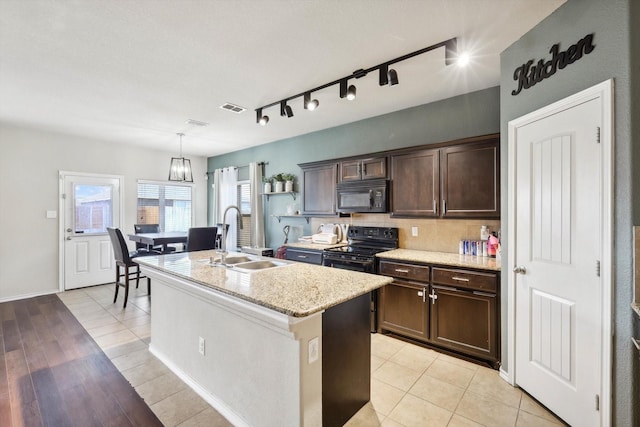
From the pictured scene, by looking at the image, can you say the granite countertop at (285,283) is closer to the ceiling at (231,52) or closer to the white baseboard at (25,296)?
the ceiling at (231,52)

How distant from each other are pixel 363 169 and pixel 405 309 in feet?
5.65

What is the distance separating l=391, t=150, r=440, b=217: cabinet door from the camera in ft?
10.3

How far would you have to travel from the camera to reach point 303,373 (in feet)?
4.91

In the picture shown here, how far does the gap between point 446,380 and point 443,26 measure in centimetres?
271

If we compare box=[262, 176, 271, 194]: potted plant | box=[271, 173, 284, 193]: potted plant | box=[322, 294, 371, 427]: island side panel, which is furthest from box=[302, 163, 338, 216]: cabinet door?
box=[322, 294, 371, 427]: island side panel

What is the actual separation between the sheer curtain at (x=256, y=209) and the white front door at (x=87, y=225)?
254cm

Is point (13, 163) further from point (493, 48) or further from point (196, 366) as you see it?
point (493, 48)

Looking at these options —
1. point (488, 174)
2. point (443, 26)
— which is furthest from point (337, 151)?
point (443, 26)

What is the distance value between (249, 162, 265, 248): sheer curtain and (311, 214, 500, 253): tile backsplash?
2279mm

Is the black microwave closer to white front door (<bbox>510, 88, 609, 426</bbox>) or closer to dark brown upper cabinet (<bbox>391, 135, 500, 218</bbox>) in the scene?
dark brown upper cabinet (<bbox>391, 135, 500, 218</bbox>)

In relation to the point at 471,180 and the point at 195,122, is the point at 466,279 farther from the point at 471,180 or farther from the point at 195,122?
the point at 195,122

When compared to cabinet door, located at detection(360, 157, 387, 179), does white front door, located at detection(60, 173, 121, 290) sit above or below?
below

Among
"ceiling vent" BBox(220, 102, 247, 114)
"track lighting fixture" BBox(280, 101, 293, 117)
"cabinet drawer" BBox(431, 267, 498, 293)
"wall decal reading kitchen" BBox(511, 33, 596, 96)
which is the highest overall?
"ceiling vent" BBox(220, 102, 247, 114)

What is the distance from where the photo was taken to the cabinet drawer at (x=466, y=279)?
253cm
